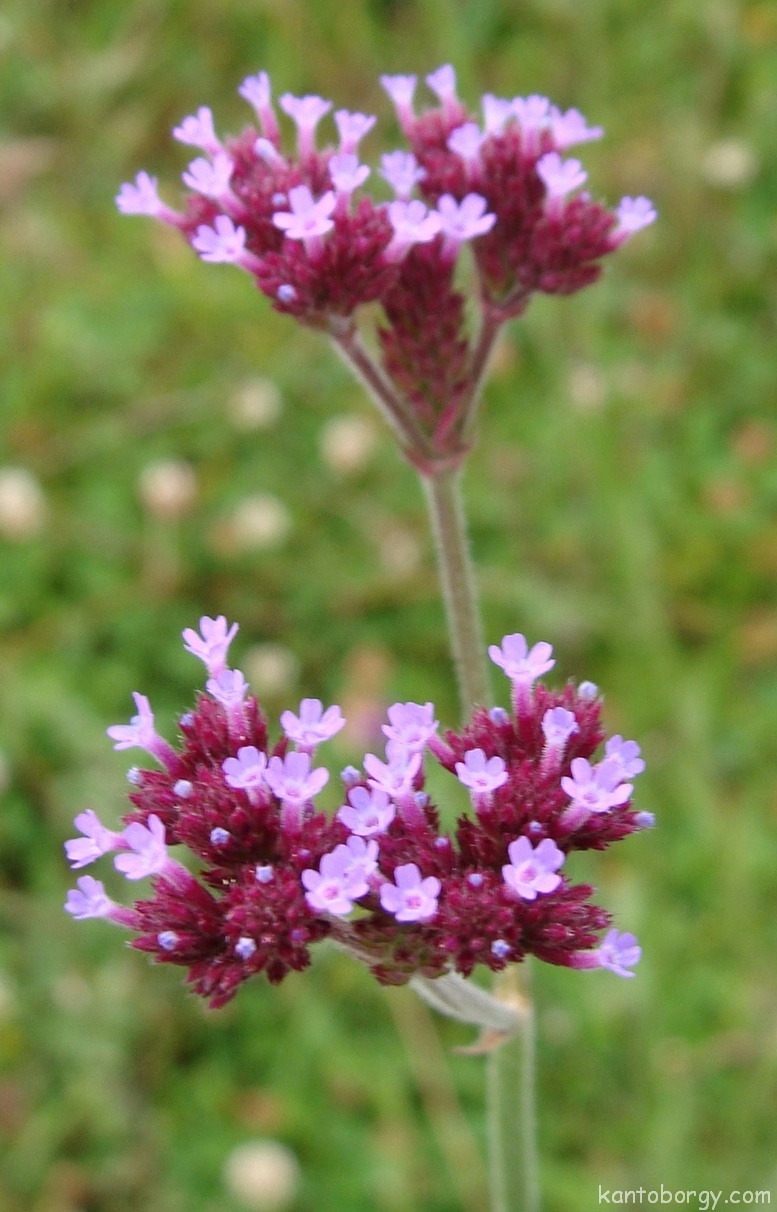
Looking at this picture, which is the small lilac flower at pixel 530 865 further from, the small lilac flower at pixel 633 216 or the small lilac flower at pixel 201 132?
the small lilac flower at pixel 201 132

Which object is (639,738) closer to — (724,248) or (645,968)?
(645,968)

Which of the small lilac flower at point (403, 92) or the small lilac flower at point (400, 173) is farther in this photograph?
the small lilac flower at point (403, 92)

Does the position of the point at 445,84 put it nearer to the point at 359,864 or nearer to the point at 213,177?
the point at 213,177

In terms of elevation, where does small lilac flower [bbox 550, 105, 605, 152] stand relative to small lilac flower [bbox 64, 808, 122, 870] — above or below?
above

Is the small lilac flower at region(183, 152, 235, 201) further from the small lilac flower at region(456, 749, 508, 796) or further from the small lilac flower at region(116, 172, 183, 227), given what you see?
the small lilac flower at region(456, 749, 508, 796)

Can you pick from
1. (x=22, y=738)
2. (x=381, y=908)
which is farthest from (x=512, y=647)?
(x=22, y=738)

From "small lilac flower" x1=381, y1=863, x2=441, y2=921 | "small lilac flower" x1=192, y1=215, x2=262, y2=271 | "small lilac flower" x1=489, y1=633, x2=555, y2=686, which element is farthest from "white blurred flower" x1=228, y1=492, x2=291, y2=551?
"small lilac flower" x1=381, y1=863, x2=441, y2=921

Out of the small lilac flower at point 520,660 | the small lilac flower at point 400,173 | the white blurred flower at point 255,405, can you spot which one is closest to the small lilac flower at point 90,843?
the small lilac flower at point 520,660
